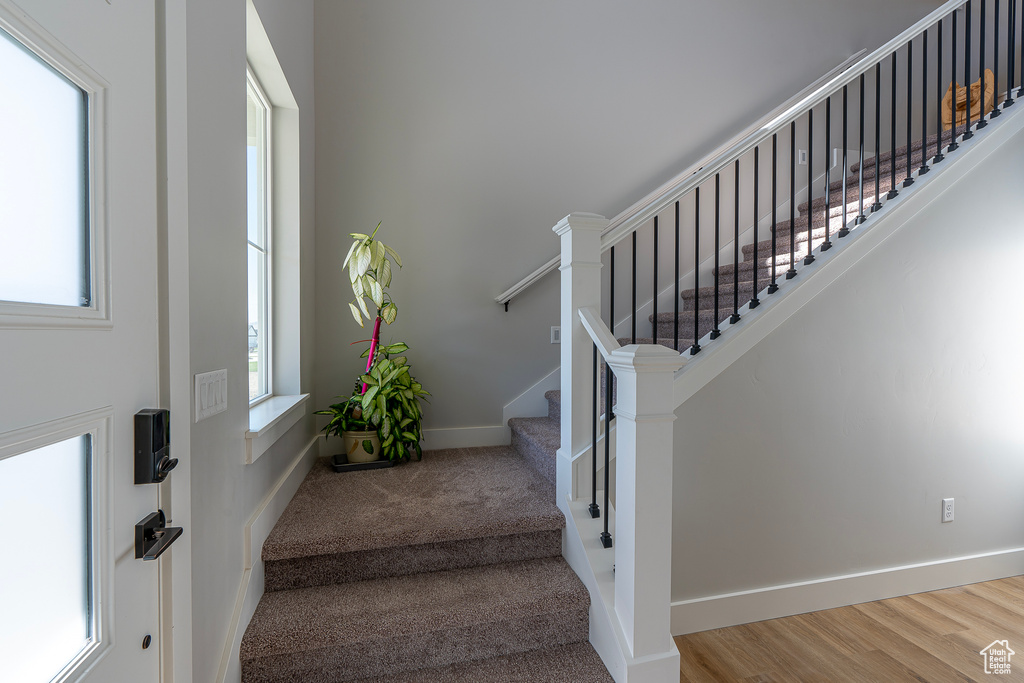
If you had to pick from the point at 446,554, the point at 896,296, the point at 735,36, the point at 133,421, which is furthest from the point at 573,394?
the point at 735,36

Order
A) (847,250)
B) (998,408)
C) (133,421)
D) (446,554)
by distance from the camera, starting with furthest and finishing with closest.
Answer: (998,408) < (847,250) < (446,554) < (133,421)

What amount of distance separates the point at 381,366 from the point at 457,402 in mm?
614

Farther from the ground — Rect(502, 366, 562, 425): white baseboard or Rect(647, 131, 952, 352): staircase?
Rect(647, 131, 952, 352): staircase

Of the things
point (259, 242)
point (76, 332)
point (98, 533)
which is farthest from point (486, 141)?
point (98, 533)

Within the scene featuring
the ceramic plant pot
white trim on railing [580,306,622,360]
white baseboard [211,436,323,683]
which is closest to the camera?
white baseboard [211,436,323,683]

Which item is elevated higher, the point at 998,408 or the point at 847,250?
the point at 847,250

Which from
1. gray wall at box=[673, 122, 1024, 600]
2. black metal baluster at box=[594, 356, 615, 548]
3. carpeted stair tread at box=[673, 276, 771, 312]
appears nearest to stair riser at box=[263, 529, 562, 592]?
black metal baluster at box=[594, 356, 615, 548]

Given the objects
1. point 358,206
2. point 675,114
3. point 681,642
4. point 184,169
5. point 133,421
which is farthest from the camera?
point 675,114

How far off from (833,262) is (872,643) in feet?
5.07

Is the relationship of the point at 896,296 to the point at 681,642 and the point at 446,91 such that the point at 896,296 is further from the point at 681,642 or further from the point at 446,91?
→ the point at 446,91

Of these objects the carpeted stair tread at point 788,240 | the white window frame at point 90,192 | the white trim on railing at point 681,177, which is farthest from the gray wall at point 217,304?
the carpeted stair tread at point 788,240

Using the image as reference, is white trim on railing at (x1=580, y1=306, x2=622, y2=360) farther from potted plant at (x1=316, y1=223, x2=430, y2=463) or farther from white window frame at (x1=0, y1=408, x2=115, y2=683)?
white window frame at (x1=0, y1=408, x2=115, y2=683)

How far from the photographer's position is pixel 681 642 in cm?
188

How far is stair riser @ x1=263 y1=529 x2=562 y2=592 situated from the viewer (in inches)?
62.7
